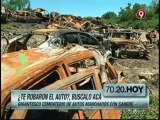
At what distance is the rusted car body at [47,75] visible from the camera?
13.5 feet

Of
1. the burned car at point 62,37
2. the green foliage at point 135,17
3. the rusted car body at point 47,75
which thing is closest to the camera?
the rusted car body at point 47,75

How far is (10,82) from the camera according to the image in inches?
165

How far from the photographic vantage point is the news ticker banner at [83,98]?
13.6 feet

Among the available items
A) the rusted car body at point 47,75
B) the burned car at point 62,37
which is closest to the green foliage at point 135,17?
the burned car at point 62,37

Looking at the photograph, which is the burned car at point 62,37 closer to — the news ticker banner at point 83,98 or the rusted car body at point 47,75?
the rusted car body at point 47,75

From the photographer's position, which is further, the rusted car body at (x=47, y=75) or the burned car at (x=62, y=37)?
the burned car at (x=62, y=37)

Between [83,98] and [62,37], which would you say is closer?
[83,98]

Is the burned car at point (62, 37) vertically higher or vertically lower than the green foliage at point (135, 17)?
higher

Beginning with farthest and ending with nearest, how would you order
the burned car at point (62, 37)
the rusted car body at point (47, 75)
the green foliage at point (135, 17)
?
1. the green foliage at point (135, 17)
2. the burned car at point (62, 37)
3. the rusted car body at point (47, 75)

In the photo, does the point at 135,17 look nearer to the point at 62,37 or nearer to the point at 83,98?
the point at 62,37

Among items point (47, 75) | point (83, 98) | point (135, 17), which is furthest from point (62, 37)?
point (135, 17)

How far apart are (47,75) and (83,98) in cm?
46

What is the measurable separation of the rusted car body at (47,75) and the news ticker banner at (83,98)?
3.3 inches

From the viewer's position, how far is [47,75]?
4.48 meters
